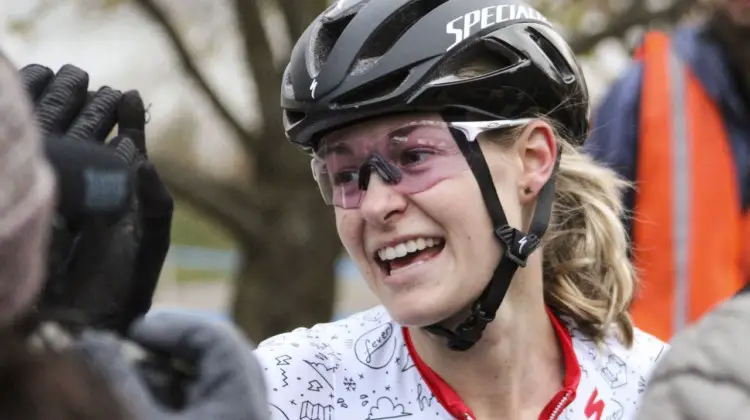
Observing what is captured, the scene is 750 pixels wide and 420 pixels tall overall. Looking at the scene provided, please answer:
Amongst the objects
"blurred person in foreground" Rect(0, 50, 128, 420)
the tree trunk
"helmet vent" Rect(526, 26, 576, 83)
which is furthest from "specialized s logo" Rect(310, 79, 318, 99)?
the tree trunk

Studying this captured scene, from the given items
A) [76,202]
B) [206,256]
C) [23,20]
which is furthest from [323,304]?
[206,256]

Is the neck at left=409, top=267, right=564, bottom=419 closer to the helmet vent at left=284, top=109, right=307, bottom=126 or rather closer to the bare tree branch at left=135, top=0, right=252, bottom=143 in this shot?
the helmet vent at left=284, top=109, right=307, bottom=126

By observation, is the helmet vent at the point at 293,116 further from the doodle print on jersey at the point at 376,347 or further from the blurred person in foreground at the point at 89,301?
the blurred person in foreground at the point at 89,301

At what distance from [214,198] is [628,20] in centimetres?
312

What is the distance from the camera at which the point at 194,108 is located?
806 centimetres

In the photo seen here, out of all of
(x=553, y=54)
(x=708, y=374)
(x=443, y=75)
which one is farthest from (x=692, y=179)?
(x=708, y=374)

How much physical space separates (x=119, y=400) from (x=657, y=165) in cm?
281

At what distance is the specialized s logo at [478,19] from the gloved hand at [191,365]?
53.6 inches

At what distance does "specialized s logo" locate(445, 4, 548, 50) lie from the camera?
9.39 feet

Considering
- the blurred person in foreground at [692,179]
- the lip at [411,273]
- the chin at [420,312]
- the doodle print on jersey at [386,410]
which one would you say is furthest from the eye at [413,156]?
the blurred person in foreground at [692,179]

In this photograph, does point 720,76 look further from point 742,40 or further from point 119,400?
point 119,400

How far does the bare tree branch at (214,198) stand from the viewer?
7.51m

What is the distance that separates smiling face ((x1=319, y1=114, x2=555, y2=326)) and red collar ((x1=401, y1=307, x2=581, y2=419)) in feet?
0.64

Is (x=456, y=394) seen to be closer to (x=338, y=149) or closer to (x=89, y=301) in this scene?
(x=338, y=149)
